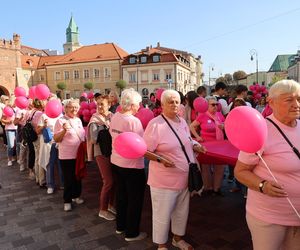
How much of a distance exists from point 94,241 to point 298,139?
266 cm

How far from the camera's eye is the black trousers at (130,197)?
339 cm

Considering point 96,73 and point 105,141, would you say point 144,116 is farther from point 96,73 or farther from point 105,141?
point 96,73

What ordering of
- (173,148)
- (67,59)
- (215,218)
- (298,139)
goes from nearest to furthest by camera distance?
(298,139) → (173,148) → (215,218) → (67,59)

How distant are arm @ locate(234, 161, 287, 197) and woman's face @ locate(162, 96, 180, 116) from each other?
1.10 m

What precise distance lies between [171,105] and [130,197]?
4.08ft

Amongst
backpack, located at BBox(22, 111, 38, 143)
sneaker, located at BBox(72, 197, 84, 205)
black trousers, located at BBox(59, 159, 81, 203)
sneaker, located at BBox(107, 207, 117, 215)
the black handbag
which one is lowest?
sneaker, located at BBox(72, 197, 84, 205)

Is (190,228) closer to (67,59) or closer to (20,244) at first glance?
(20,244)

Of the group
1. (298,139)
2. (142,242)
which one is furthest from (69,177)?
(298,139)

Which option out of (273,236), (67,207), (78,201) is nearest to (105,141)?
(67,207)

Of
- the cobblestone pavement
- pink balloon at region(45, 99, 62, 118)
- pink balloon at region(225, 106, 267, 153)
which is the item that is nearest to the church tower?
the cobblestone pavement

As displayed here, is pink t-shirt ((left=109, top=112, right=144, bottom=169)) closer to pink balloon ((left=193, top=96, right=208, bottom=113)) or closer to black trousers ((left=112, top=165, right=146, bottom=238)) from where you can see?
black trousers ((left=112, top=165, right=146, bottom=238))

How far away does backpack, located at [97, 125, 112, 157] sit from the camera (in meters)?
3.80

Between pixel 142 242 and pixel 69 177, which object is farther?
pixel 69 177

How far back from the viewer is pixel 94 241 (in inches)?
139
